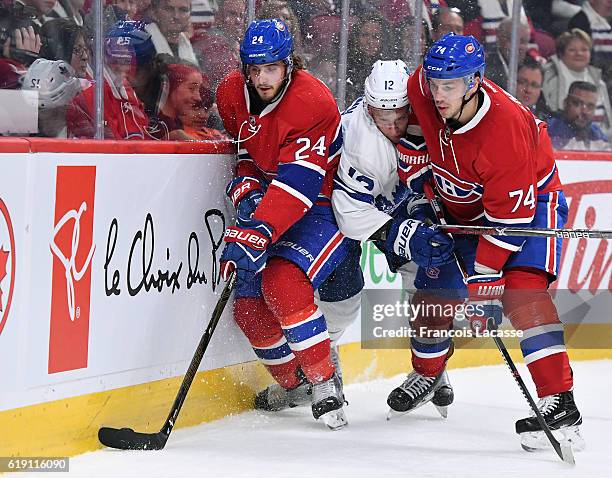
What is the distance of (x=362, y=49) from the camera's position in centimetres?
464

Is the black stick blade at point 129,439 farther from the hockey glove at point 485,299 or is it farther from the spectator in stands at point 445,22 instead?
the spectator in stands at point 445,22

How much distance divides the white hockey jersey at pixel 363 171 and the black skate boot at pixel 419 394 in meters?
0.59

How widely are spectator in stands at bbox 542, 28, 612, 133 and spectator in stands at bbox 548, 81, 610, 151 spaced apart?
0.03 m

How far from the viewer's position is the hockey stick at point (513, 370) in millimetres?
3533

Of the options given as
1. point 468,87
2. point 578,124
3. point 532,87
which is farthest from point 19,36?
point 578,124

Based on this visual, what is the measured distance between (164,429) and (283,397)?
0.70m

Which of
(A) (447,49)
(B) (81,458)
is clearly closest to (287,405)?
(B) (81,458)

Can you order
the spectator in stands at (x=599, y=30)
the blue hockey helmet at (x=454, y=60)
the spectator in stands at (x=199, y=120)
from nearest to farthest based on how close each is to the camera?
1. the blue hockey helmet at (x=454, y=60)
2. the spectator in stands at (x=199, y=120)
3. the spectator in stands at (x=599, y=30)

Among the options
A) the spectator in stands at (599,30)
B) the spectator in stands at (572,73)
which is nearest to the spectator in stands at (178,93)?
the spectator in stands at (572,73)

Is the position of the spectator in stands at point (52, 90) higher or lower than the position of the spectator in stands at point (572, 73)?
higher

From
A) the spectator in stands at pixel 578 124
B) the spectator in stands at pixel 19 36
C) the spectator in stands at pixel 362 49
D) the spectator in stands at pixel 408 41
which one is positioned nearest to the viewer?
the spectator in stands at pixel 19 36

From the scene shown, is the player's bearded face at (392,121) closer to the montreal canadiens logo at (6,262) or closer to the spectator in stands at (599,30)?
the montreal canadiens logo at (6,262)

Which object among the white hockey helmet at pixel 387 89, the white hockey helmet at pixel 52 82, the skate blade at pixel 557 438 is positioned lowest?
the skate blade at pixel 557 438

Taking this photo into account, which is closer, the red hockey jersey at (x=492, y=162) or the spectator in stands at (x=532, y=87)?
the red hockey jersey at (x=492, y=162)
